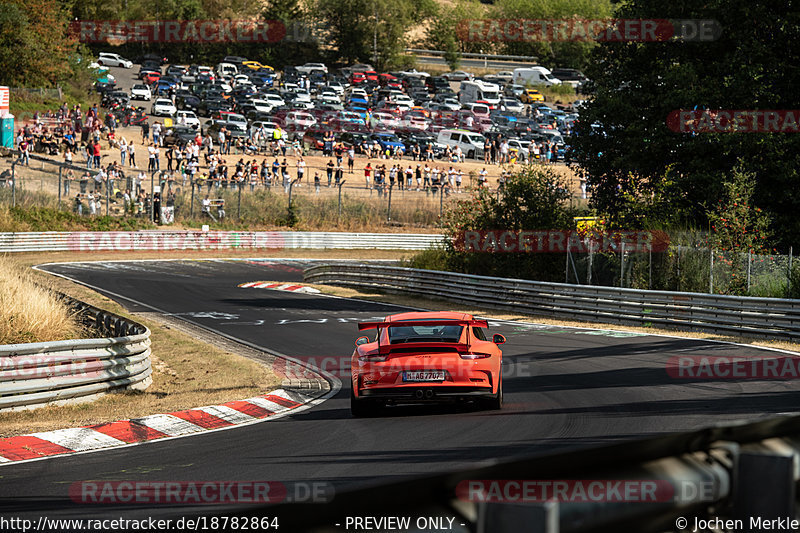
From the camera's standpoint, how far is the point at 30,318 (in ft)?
53.6

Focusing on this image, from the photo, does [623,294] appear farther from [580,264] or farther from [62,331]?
[62,331]

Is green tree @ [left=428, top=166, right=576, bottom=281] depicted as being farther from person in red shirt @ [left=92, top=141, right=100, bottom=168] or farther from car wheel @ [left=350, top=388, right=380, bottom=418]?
person in red shirt @ [left=92, top=141, right=100, bottom=168]

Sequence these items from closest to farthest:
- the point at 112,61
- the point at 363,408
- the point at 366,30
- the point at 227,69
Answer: the point at 363,408, the point at 227,69, the point at 112,61, the point at 366,30

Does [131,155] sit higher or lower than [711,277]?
higher

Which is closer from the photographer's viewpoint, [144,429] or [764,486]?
[764,486]

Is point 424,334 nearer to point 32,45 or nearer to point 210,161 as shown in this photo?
point 210,161

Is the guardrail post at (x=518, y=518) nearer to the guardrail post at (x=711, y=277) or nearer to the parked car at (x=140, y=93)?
the guardrail post at (x=711, y=277)

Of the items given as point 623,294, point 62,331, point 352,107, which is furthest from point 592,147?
point 352,107

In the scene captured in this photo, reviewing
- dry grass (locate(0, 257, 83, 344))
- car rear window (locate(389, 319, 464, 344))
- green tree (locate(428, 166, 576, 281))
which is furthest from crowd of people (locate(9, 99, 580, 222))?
car rear window (locate(389, 319, 464, 344))

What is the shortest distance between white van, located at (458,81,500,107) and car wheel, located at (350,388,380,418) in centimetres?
8050

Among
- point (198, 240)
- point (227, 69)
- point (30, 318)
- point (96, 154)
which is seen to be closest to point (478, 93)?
point (227, 69)

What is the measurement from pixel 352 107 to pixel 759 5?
2053 inches

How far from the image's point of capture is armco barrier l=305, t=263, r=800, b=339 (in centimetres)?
2127

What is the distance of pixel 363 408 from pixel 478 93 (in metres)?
82.8
